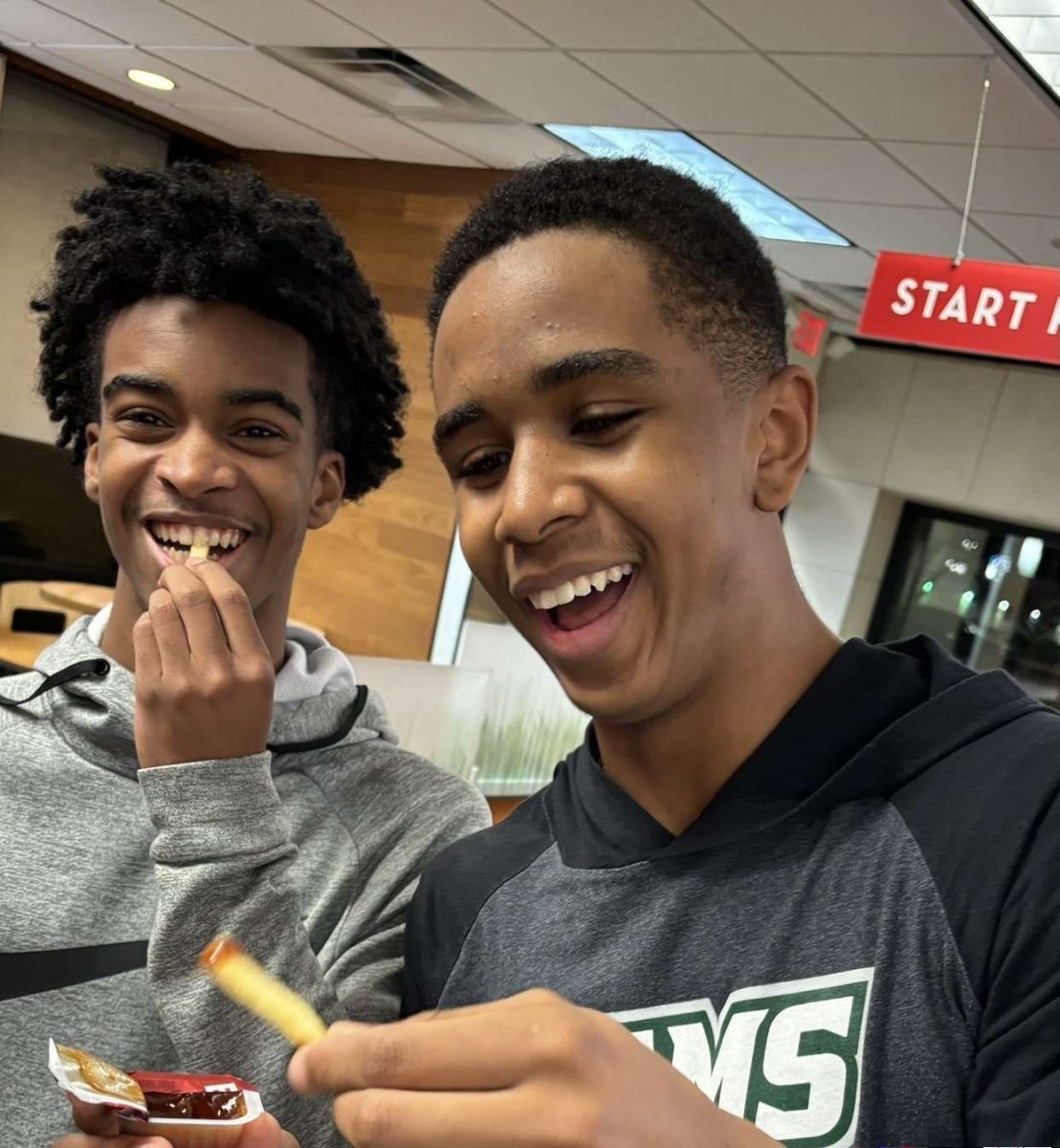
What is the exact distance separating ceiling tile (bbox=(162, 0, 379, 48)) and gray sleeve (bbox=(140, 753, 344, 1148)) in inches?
128

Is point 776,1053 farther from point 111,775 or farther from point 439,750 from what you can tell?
point 439,750

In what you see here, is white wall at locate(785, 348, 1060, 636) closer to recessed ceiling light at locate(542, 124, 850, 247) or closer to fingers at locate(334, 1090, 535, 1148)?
recessed ceiling light at locate(542, 124, 850, 247)

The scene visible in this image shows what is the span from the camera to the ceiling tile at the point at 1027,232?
13.5 ft

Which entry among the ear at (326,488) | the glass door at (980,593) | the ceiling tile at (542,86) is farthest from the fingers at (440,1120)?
the glass door at (980,593)

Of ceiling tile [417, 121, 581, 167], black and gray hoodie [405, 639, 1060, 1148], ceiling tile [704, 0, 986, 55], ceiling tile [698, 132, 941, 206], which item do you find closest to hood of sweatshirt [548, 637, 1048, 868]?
black and gray hoodie [405, 639, 1060, 1148]

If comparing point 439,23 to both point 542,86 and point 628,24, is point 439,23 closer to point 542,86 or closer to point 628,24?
point 542,86

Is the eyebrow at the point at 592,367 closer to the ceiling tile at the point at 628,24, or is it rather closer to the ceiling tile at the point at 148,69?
the ceiling tile at the point at 628,24

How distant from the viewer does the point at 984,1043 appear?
2.70ft

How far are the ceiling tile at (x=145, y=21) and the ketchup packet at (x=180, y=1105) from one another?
390 cm

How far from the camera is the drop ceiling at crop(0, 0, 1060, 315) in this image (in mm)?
3021

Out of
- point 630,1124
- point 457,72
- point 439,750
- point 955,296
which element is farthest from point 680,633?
point 457,72

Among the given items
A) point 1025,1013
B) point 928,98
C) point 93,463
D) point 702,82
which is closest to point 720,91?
point 702,82

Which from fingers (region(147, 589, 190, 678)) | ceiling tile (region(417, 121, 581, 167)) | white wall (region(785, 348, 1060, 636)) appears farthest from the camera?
white wall (region(785, 348, 1060, 636))

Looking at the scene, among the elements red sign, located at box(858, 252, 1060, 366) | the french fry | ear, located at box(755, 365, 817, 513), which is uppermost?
red sign, located at box(858, 252, 1060, 366)
